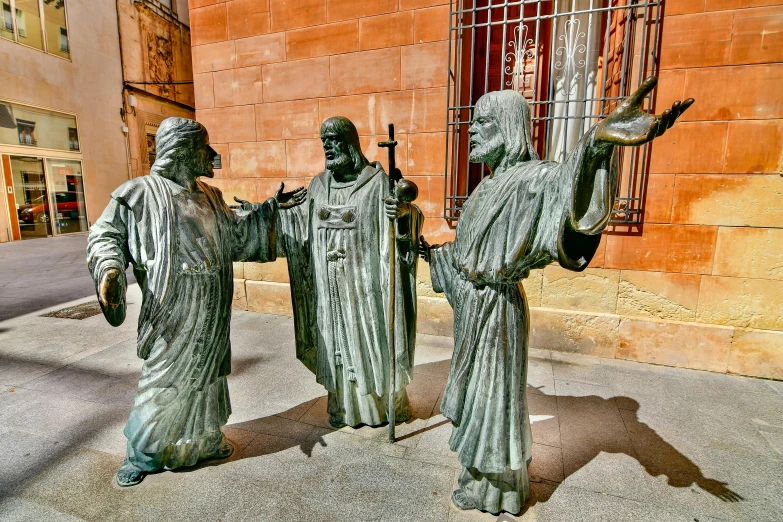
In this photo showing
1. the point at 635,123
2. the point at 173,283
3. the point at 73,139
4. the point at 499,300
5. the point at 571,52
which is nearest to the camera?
the point at 635,123

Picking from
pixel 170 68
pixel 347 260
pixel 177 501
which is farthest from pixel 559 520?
pixel 170 68

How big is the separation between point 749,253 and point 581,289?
1.43m

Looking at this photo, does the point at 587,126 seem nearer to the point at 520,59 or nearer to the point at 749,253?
the point at 520,59

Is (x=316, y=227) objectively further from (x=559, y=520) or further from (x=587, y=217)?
(x=559, y=520)

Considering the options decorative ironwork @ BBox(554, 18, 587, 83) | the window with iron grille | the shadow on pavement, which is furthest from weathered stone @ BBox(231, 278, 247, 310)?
decorative ironwork @ BBox(554, 18, 587, 83)

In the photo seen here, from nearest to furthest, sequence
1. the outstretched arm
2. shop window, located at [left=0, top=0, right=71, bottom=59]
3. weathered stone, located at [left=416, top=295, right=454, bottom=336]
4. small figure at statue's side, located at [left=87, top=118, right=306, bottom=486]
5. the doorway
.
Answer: the outstretched arm
small figure at statue's side, located at [left=87, top=118, right=306, bottom=486]
weathered stone, located at [left=416, top=295, right=454, bottom=336]
shop window, located at [left=0, top=0, right=71, bottom=59]
the doorway

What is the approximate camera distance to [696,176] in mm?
3803

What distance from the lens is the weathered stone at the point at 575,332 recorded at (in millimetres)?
4195

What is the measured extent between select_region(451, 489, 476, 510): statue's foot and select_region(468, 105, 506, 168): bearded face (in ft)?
5.72

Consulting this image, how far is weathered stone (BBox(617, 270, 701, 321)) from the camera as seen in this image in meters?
3.96

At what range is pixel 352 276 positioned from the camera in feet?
8.62

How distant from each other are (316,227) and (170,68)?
17451mm

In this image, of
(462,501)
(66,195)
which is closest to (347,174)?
(462,501)

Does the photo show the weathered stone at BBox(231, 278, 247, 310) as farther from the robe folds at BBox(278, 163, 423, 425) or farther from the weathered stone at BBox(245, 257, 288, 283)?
the robe folds at BBox(278, 163, 423, 425)
